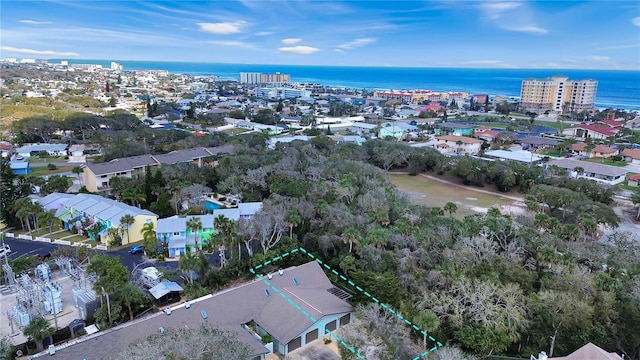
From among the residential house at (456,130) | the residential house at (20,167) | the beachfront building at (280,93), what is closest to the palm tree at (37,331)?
the residential house at (20,167)

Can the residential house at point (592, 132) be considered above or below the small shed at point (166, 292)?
above

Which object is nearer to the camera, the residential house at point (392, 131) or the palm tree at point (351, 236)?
the palm tree at point (351, 236)

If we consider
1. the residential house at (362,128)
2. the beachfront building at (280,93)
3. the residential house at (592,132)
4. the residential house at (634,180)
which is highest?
the beachfront building at (280,93)

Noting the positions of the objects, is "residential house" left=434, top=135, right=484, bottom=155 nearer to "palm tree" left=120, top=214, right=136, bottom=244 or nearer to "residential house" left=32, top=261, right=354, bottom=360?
"palm tree" left=120, top=214, right=136, bottom=244

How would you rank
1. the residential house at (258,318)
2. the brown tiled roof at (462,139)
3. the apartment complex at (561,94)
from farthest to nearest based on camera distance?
the apartment complex at (561,94)
the brown tiled roof at (462,139)
the residential house at (258,318)

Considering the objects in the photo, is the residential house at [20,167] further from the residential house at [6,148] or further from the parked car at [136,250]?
the parked car at [136,250]

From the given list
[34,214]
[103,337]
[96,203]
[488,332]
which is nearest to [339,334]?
[488,332]

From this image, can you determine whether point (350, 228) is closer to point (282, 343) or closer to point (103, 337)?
point (282, 343)
